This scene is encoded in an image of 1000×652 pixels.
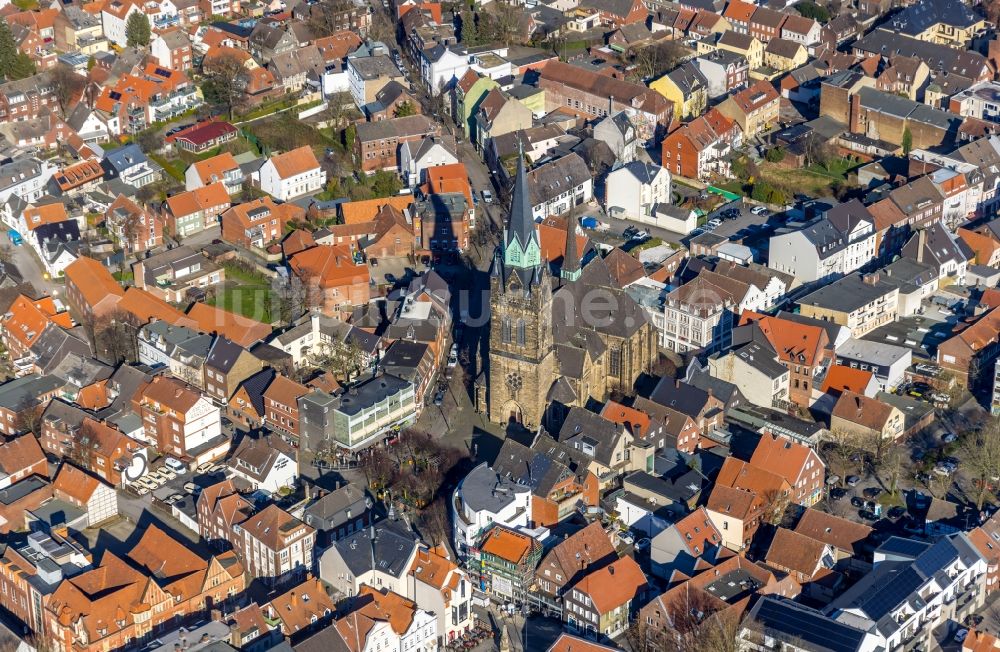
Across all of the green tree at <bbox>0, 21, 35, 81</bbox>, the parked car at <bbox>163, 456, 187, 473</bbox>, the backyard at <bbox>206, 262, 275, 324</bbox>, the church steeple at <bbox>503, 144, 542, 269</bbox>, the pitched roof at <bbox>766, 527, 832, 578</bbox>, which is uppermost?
the church steeple at <bbox>503, 144, 542, 269</bbox>

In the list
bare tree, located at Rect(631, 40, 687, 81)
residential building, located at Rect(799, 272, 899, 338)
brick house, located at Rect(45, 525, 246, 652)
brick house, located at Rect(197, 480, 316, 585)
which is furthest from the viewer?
bare tree, located at Rect(631, 40, 687, 81)

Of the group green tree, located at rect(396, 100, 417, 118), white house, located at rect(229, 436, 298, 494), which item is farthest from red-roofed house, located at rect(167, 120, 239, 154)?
white house, located at rect(229, 436, 298, 494)

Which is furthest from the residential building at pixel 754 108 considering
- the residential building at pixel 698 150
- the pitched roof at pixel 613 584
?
the pitched roof at pixel 613 584

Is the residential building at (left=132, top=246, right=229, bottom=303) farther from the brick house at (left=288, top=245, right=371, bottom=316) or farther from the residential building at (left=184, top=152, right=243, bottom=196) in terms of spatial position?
the residential building at (left=184, top=152, right=243, bottom=196)

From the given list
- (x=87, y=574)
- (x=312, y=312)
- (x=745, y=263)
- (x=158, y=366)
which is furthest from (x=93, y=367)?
(x=745, y=263)

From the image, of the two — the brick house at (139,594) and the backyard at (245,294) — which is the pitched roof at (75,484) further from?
the backyard at (245,294)
